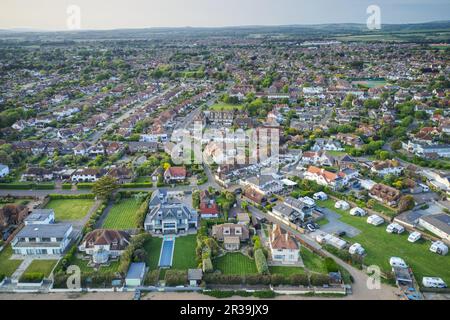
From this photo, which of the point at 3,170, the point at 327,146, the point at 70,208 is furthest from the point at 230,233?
the point at 3,170

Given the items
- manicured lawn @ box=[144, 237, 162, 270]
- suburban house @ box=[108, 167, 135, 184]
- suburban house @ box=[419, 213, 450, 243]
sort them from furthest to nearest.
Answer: suburban house @ box=[108, 167, 135, 184] → suburban house @ box=[419, 213, 450, 243] → manicured lawn @ box=[144, 237, 162, 270]

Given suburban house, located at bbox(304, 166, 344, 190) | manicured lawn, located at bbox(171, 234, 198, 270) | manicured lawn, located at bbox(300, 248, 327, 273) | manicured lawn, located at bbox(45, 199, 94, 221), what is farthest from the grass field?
manicured lawn, located at bbox(300, 248, 327, 273)

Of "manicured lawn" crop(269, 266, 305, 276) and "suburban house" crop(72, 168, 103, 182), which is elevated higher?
"suburban house" crop(72, 168, 103, 182)

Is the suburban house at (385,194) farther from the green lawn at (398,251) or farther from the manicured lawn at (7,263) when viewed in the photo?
the manicured lawn at (7,263)

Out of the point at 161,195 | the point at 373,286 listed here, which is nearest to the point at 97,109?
the point at 161,195

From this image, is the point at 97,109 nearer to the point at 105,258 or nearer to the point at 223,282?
the point at 105,258

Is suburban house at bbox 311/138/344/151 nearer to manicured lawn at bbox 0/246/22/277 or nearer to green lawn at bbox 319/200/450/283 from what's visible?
green lawn at bbox 319/200/450/283
